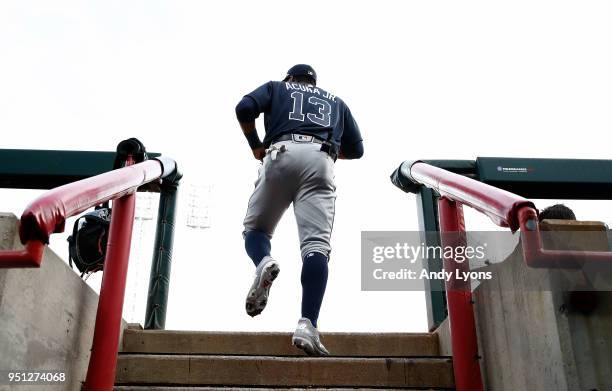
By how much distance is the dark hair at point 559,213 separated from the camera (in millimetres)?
3197

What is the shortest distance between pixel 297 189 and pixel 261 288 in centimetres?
69

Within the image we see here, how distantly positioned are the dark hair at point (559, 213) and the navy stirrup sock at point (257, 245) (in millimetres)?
1396

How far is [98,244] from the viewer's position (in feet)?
12.2

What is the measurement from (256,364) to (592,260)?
1829 mm

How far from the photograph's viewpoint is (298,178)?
3.58 metres

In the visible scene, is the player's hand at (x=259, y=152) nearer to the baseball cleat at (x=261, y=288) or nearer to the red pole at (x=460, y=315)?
the baseball cleat at (x=261, y=288)

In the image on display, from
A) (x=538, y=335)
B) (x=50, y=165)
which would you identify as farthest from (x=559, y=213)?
(x=50, y=165)

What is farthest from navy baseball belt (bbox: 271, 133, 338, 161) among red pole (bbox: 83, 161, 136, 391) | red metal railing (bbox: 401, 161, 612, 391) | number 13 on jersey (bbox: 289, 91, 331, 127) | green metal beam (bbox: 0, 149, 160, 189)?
green metal beam (bbox: 0, 149, 160, 189)

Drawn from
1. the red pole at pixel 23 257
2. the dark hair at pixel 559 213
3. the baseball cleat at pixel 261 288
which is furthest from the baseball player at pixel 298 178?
the red pole at pixel 23 257

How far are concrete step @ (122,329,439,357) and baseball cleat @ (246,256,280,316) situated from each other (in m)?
0.53

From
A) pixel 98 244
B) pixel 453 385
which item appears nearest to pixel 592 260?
pixel 453 385

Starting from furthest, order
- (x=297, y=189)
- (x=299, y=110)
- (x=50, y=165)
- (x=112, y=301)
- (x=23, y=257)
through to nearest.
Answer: (x=50, y=165)
(x=299, y=110)
(x=297, y=189)
(x=112, y=301)
(x=23, y=257)

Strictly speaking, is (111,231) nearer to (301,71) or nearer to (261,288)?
(261,288)

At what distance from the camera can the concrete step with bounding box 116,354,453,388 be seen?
327 centimetres
